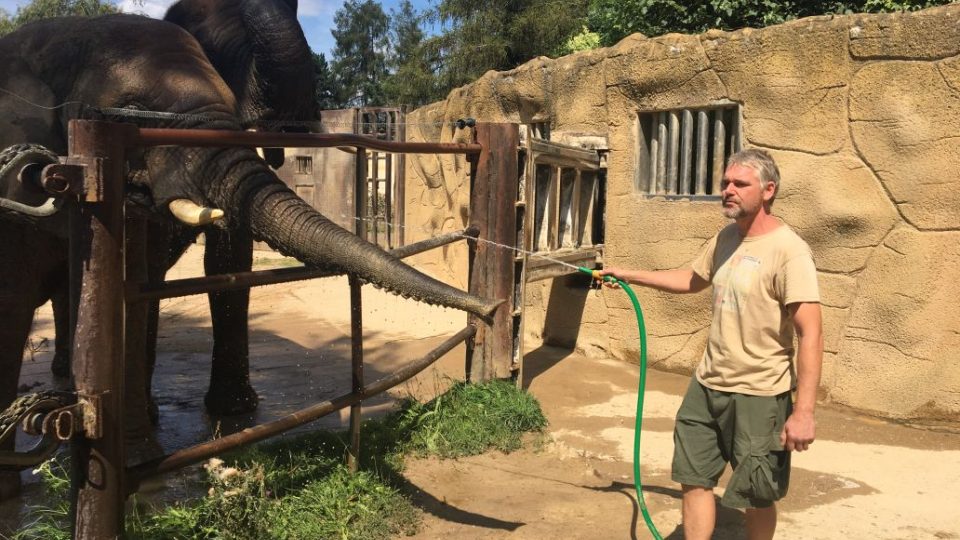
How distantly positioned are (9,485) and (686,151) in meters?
5.11

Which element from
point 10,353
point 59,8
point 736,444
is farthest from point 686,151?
point 59,8

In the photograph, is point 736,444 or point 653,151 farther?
point 653,151

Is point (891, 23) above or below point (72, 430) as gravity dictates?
above

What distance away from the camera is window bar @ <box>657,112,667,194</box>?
255 inches

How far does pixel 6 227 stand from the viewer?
3820mm

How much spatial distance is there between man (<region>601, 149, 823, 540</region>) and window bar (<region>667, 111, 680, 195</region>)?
3.56 metres

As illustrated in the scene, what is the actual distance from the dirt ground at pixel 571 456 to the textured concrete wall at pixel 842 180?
0.36m

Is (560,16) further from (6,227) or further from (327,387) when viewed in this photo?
(6,227)

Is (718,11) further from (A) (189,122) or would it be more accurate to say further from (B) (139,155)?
(B) (139,155)

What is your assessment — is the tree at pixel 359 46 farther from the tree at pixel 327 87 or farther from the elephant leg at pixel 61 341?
the elephant leg at pixel 61 341

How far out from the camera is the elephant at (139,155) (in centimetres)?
314

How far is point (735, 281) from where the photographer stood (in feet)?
9.40

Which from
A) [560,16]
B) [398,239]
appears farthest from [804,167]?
[560,16]

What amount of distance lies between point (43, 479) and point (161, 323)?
508cm
